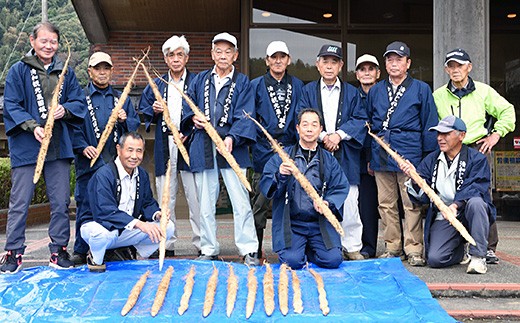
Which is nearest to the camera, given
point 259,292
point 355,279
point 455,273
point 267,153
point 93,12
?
point 259,292

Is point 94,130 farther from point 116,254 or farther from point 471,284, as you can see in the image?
point 471,284

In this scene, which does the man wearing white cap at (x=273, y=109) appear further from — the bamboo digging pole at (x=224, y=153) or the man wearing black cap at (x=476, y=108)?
the man wearing black cap at (x=476, y=108)

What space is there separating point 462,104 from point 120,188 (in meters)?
3.22


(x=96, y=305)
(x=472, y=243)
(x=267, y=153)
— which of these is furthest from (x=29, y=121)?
(x=472, y=243)

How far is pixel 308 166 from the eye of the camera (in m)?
4.92

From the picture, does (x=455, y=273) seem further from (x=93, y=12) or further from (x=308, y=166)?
(x=93, y=12)

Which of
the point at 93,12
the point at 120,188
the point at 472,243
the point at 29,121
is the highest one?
the point at 93,12

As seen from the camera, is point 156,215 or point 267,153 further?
point 267,153

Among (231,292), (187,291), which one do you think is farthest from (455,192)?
(187,291)

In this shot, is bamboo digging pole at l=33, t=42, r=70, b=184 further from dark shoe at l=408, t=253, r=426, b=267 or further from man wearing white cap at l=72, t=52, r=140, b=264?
dark shoe at l=408, t=253, r=426, b=267

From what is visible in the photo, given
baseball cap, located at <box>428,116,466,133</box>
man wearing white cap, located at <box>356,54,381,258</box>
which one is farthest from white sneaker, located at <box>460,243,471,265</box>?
baseball cap, located at <box>428,116,466,133</box>

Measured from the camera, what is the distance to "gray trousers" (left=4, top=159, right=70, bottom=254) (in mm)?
4730

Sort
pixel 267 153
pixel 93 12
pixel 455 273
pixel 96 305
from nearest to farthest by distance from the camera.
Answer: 1. pixel 96 305
2. pixel 455 273
3. pixel 267 153
4. pixel 93 12

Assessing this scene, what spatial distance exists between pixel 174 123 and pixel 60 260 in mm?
1594
